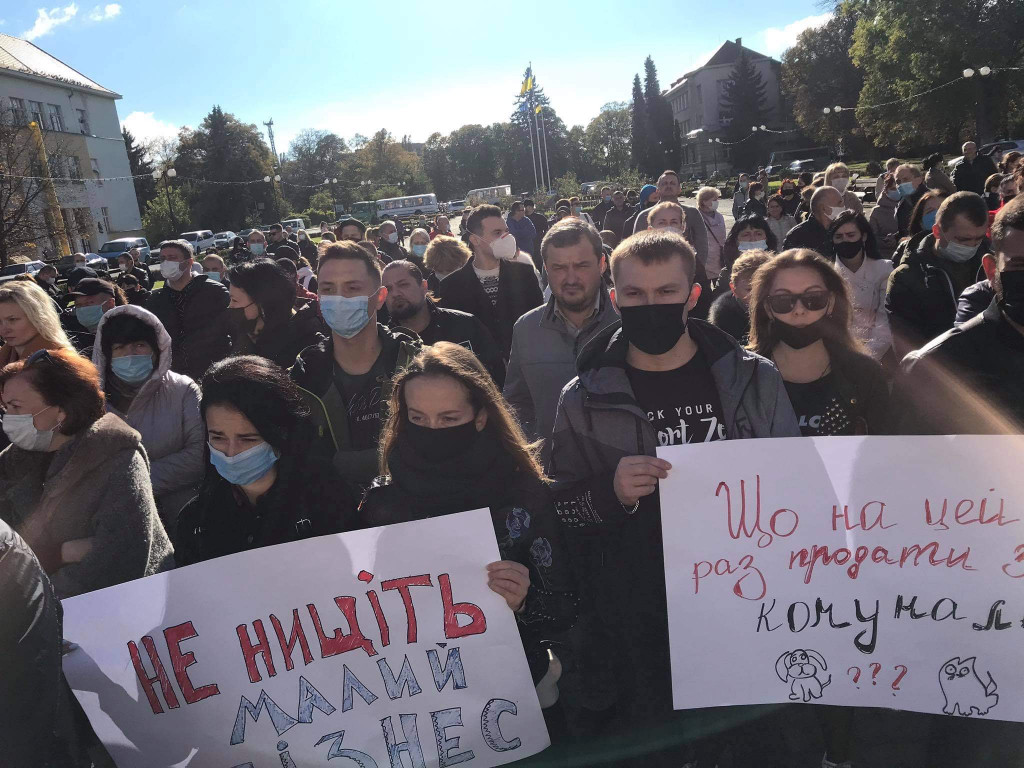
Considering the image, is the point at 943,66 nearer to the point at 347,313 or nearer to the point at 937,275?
the point at 937,275

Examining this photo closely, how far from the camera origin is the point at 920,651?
2.11 metres

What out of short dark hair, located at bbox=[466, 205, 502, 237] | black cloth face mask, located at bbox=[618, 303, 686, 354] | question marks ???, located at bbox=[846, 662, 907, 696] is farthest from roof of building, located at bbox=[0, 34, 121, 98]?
question marks ???, located at bbox=[846, 662, 907, 696]

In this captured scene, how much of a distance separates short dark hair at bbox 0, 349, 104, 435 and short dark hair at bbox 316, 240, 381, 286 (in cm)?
125

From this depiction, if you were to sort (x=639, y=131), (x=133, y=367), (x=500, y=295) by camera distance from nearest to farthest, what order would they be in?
(x=133, y=367) < (x=500, y=295) < (x=639, y=131)

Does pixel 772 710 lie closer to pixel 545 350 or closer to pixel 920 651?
pixel 920 651

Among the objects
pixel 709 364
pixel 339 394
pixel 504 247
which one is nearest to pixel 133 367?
pixel 339 394

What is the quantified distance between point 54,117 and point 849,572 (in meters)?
57.8

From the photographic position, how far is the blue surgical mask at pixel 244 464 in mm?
2406

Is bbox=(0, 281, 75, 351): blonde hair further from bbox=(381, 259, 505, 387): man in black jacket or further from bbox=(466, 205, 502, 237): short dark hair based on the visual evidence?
bbox=(466, 205, 502, 237): short dark hair

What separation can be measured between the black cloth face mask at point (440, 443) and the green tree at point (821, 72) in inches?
2795

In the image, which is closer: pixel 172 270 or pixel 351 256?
pixel 351 256

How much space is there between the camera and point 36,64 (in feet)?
159

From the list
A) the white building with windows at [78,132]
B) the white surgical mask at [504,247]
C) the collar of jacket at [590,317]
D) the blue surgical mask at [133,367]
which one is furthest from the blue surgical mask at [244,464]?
the white building with windows at [78,132]

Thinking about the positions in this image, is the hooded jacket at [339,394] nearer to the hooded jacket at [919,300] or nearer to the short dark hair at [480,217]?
Result: the short dark hair at [480,217]
